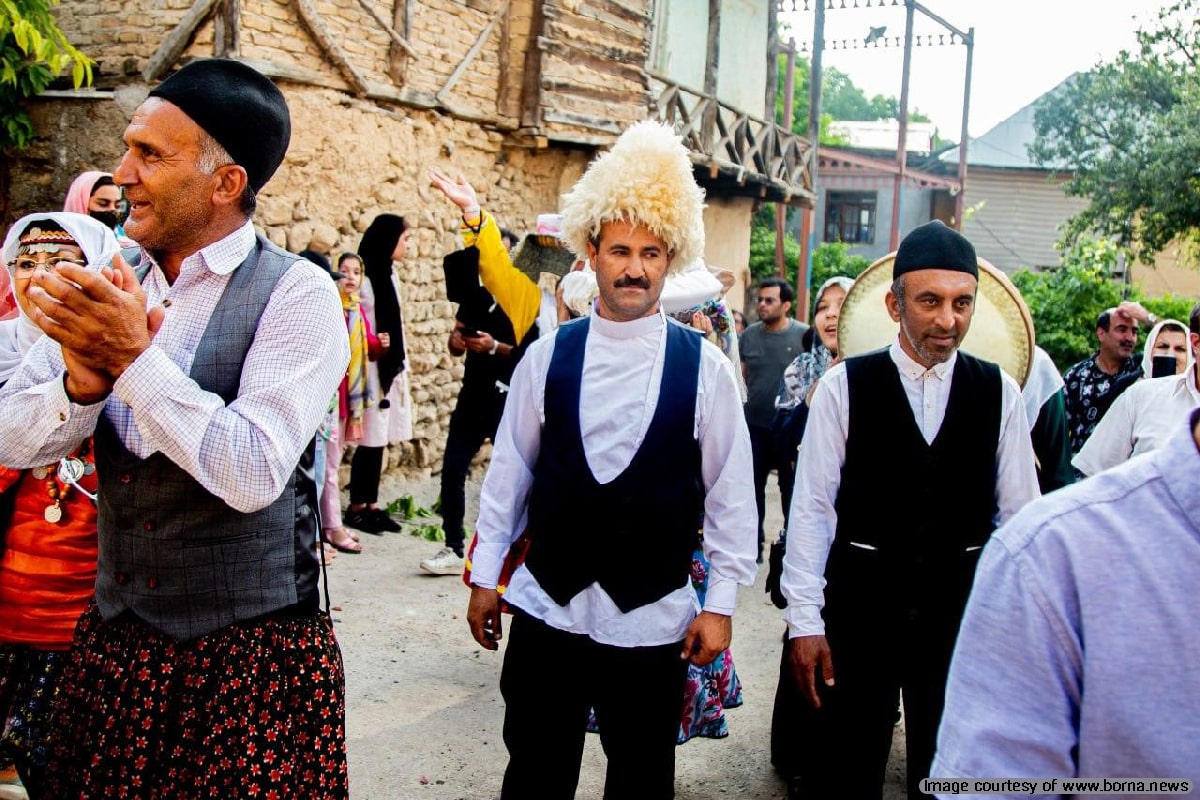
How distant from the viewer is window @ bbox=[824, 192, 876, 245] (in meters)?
36.0

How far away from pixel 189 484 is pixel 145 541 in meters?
0.16

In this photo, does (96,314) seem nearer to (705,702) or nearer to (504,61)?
(705,702)

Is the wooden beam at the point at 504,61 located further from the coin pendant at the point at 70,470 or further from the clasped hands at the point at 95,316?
the clasped hands at the point at 95,316

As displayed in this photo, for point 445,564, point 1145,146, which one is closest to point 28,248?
point 445,564

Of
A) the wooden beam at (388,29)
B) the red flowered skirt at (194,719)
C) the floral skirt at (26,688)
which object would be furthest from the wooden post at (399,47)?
the red flowered skirt at (194,719)

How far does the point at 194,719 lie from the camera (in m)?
2.12

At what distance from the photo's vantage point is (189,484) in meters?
2.04

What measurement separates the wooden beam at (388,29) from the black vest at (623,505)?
6365 millimetres

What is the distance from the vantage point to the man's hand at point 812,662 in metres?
3.14

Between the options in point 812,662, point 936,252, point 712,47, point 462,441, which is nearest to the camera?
point 812,662

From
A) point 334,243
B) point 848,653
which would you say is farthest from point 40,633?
point 334,243

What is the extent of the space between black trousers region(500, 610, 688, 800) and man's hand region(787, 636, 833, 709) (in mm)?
434

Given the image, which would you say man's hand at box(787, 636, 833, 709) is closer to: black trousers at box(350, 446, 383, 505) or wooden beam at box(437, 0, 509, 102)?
black trousers at box(350, 446, 383, 505)

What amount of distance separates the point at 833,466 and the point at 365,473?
548 centimetres
